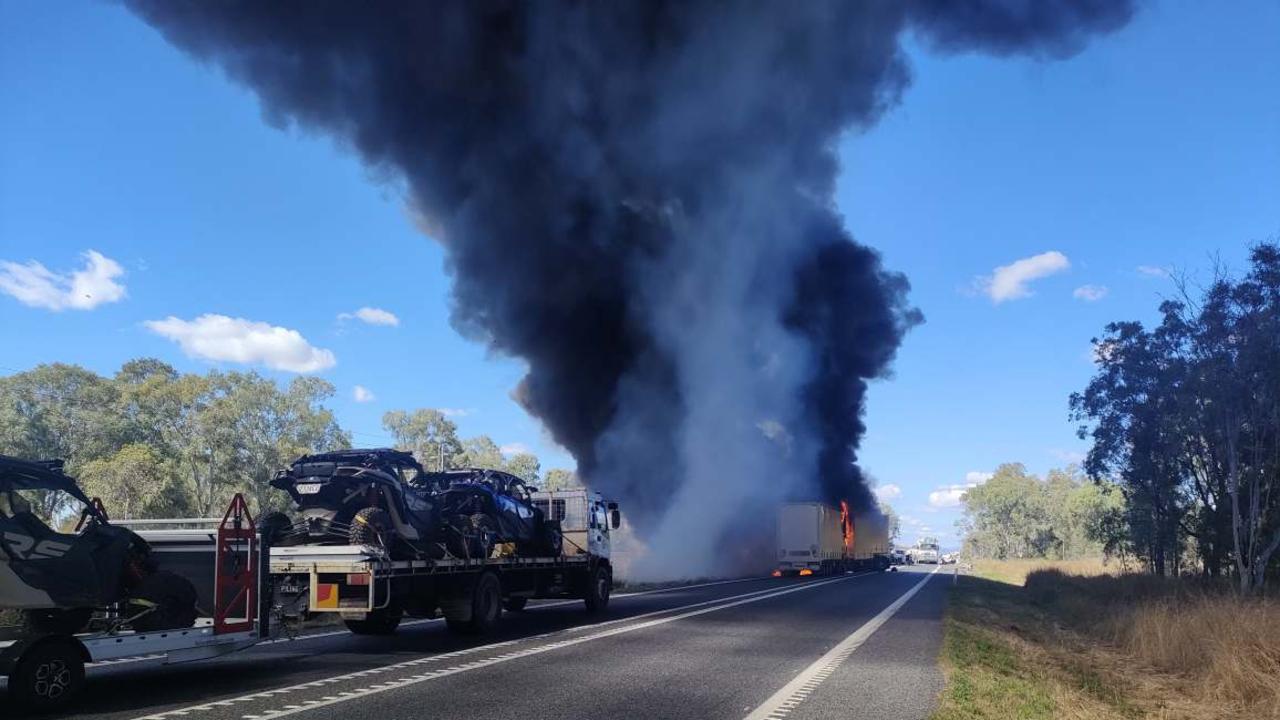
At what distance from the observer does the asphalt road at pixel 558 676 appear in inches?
278

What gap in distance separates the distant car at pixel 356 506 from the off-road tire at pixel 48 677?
11.9 ft

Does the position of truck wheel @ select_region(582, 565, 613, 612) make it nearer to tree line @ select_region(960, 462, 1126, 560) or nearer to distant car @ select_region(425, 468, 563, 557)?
distant car @ select_region(425, 468, 563, 557)

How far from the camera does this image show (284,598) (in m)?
10.2

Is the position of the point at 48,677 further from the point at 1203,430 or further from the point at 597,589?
the point at 1203,430

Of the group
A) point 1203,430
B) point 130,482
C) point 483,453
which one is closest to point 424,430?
point 483,453

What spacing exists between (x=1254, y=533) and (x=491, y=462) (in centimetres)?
8326

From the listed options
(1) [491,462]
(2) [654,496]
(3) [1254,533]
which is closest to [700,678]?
(3) [1254,533]

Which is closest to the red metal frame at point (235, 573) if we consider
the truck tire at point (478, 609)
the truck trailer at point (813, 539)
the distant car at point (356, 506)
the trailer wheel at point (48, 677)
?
the trailer wheel at point (48, 677)

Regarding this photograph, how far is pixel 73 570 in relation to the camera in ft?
23.1

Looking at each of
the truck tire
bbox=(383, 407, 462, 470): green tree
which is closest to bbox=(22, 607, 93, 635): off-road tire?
the truck tire

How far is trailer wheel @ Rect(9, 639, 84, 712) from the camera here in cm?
657

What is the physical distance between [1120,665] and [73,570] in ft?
42.5

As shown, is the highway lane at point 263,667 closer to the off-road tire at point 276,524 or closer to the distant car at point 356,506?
the distant car at point 356,506

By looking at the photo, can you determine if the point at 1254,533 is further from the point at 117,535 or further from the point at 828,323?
the point at 828,323
